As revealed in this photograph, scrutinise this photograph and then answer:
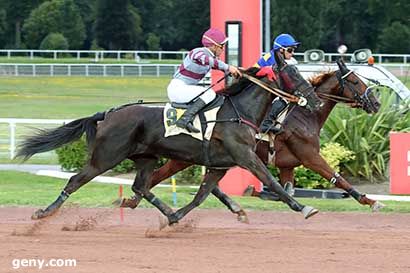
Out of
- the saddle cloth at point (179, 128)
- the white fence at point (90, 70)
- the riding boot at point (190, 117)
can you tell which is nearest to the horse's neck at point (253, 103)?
the saddle cloth at point (179, 128)

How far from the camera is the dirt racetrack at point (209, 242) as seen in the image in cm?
902

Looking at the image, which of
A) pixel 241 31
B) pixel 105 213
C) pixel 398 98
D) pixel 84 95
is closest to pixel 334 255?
pixel 105 213

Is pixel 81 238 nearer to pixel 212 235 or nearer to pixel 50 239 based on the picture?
pixel 50 239

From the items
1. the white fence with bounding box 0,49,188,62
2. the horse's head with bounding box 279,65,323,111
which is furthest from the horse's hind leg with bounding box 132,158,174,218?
the white fence with bounding box 0,49,188,62

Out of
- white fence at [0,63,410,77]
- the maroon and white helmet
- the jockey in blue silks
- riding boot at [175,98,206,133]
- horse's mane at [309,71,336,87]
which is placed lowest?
white fence at [0,63,410,77]

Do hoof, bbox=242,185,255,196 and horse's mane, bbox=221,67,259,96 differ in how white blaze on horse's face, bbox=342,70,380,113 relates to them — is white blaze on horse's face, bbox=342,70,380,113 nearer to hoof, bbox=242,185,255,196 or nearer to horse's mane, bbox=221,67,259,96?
horse's mane, bbox=221,67,259,96

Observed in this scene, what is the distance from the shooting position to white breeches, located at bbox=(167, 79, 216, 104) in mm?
11000

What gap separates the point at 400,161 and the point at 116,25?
51.5 meters

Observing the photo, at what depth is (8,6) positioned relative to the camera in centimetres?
6812

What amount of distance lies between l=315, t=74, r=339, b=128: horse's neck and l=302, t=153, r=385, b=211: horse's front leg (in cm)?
66

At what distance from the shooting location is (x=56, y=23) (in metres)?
63.7

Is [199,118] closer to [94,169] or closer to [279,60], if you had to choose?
[279,60]

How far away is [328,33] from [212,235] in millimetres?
56353

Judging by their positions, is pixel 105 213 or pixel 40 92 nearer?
pixel 105 213
